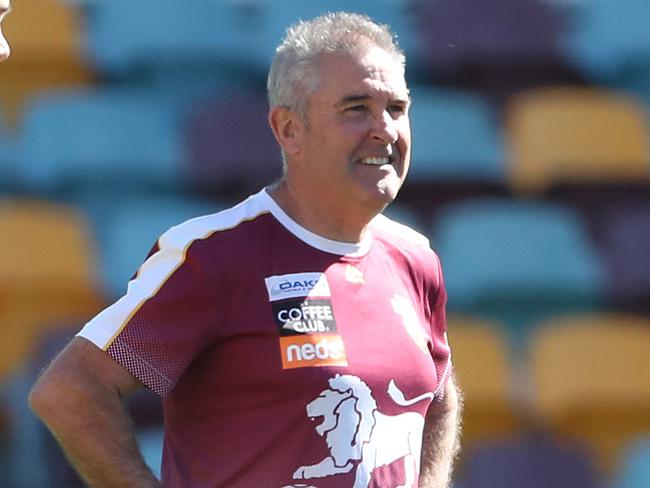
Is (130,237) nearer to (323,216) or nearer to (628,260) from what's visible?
(628,260)

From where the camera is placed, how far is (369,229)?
279 centimetres

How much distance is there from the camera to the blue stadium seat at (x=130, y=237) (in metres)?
4.67

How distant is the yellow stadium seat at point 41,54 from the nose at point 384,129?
2.81 meters

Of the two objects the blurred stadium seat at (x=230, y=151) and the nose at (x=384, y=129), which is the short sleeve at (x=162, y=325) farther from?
the blurred stadium seat at (x=230, y=151)

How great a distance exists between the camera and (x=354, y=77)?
2.62m

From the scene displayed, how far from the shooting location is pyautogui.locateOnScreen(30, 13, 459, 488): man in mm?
2459

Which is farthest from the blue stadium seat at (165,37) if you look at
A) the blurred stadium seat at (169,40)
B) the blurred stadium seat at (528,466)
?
the blurred stadium seat at (528,466)

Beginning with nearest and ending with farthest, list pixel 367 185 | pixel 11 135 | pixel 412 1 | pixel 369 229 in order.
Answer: pixel 367 185
pixel 369 229
pixel 11 135
pixel 412 1

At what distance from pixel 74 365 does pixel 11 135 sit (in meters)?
2.80

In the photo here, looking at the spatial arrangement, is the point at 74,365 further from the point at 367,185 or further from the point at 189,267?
the point at 367,185

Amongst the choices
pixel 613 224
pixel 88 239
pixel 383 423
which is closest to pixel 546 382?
pixel 613 224

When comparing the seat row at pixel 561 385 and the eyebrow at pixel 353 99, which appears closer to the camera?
the eyebrow at pixel 353 99

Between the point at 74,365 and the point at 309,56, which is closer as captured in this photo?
the point at 74,365

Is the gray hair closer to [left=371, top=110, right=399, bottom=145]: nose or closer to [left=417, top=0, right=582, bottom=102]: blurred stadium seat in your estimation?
[left=371, top=110, right=399, bottom=145]: nose
